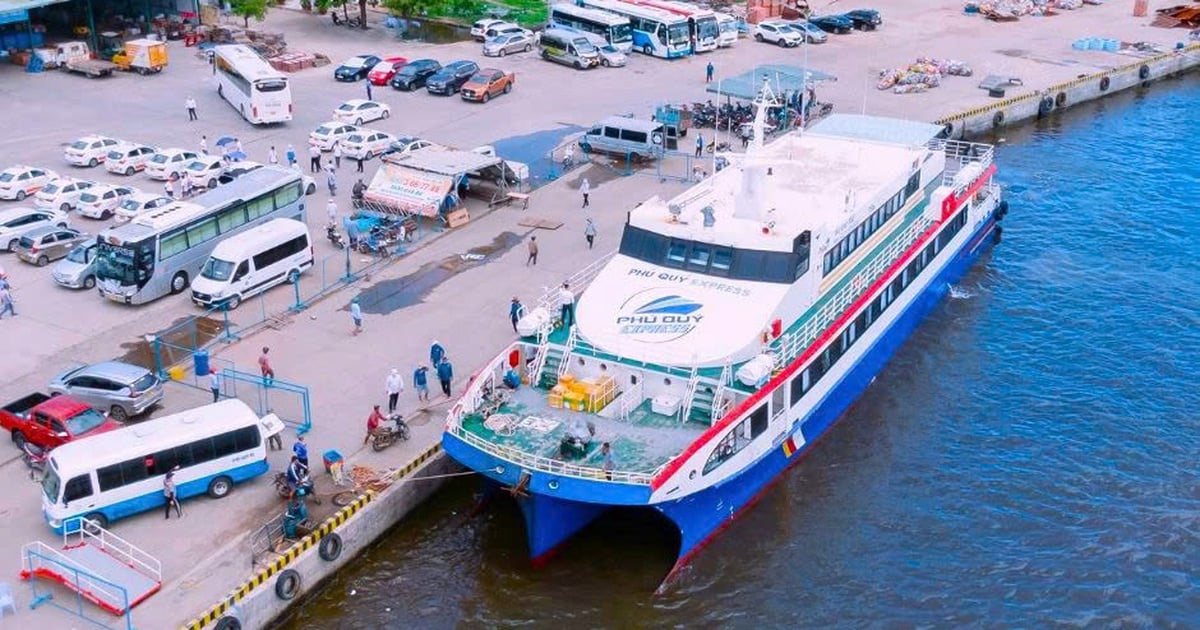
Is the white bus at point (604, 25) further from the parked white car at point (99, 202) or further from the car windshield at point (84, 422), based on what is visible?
the car windshield at point (84, 422)

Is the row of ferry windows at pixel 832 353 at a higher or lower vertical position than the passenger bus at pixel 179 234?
lower

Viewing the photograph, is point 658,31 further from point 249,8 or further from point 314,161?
point 314,161

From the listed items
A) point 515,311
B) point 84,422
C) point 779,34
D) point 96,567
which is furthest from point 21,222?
point 779,34

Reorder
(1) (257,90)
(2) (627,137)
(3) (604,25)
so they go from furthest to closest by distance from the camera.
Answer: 1. (3) (604,25)
2. (1) (257,90)
3. (2) (627,137)

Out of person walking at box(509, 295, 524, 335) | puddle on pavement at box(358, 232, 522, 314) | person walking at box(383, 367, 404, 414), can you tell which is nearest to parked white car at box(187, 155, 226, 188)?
puddle on pavement at box(358, 232, 522, 314)

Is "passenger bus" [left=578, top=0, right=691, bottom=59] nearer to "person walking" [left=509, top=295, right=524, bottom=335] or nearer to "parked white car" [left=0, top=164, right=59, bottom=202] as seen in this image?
"parked white car" [left=0, top=164, right=59, bottom=202]

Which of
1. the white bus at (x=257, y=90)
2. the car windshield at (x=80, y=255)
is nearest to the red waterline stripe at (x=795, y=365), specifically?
the car windshield at (x=80, y=255)
